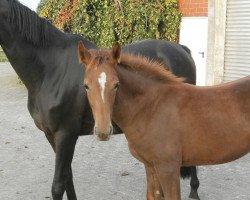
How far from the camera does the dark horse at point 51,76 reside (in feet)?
11.5

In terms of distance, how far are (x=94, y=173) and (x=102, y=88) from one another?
8.65 ft

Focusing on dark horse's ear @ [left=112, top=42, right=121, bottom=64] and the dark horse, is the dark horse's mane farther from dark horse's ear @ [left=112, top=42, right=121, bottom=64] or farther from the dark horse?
dark horse's ear @ [left=112, top=42, right=121, bottom=64]

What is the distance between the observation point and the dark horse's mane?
352 centimetres

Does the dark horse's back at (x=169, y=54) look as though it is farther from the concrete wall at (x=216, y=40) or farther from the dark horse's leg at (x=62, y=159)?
the concrete wall at (x=216, y=40)

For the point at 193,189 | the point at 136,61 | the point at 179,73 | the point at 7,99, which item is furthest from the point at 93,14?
the point at 136,61

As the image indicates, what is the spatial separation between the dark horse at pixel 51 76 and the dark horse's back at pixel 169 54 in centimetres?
81

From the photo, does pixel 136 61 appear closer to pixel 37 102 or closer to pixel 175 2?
pixel 37 102

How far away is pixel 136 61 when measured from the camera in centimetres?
310

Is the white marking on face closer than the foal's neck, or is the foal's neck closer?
the white marking on face

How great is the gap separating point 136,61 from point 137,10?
7060 millimetres

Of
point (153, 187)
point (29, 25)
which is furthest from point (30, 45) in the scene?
point (153, 187)

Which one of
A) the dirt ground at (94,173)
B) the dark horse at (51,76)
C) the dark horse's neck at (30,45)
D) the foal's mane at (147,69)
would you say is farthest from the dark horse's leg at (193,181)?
the dark horse's neck at (30,45)

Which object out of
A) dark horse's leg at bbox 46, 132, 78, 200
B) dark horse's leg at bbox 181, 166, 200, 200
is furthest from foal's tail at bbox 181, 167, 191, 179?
dark horse's leg at bbox 46, 132, 78, 200

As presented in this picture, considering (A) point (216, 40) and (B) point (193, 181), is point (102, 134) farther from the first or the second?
(A) point (216, 40)
